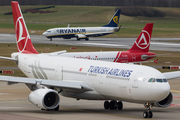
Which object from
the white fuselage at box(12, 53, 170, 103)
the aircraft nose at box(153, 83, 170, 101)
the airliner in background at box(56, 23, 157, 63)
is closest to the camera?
the aircraft nose at box(153, 83, 170, 101)

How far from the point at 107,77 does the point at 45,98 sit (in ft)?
16.1

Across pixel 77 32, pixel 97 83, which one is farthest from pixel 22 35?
pixel 77 32

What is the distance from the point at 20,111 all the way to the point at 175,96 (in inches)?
656

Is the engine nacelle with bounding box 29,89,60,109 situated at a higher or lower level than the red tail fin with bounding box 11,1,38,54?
lower

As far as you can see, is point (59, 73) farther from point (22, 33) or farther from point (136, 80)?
point (22, 33)

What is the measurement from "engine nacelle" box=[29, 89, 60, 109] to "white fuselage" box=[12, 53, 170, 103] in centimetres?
278

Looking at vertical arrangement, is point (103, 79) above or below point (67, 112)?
above

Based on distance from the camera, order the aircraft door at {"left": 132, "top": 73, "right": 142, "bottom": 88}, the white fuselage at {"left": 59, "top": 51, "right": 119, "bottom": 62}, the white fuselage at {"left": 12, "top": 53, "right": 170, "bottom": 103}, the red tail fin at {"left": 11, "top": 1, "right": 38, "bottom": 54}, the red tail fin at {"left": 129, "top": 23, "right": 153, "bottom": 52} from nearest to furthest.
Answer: the white fuselage at {"left": 12, "top": 53, "right": 170, "bottom": 103} < the aircraft door at {"left": 132, "top": 73, "right": 142, "bottom": 88} < the red tail fin at {"left": 11, "top": 1, "right": 38, "bottom": 54} < the white fuselage at {"left": 59, "top": 51, "right": 119, "bottom": 62} < the red tail fin at {"left": 129, "top": 23, "right": 153, "bottom": 52}

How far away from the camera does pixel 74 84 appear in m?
28.9

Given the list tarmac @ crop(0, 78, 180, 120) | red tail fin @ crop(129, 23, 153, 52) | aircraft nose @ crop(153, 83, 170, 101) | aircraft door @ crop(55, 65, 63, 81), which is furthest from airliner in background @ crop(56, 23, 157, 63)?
aircraft nose @ crop(153, 83, 170, 101)

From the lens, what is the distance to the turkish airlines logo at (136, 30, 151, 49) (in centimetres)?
5488

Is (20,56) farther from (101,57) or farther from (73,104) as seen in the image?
(101,57)

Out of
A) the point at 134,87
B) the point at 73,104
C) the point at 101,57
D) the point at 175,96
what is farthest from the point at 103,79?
the point at 101,57

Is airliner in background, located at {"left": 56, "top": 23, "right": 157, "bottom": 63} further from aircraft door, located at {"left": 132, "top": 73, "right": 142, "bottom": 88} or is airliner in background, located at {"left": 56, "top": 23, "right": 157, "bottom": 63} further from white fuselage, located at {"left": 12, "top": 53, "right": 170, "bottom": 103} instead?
aircraft door, located at {"left": 132, "top": 73, "right": 142, "bottom": 88}
